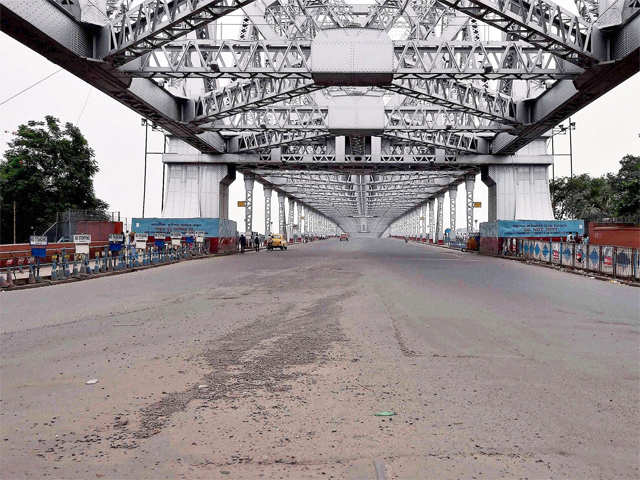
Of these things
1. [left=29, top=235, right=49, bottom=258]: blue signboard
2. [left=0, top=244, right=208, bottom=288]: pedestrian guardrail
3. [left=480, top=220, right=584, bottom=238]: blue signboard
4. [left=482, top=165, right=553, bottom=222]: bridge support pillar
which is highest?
[left=482, top=165, right=553, bottom=222]: bridge support pillar

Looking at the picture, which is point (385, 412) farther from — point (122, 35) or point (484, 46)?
point (484, 46)

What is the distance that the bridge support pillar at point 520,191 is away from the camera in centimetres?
4228

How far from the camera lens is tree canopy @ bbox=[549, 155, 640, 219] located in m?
49.6

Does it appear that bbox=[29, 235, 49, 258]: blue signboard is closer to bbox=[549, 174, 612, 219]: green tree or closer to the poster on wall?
the poster on wall

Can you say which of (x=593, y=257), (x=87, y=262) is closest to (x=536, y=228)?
(x=593, y=257)

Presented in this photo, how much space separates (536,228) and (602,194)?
132 feet

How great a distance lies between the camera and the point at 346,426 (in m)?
4.48

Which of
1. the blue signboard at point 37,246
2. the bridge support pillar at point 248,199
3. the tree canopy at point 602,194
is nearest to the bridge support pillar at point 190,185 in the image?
the bridge support pillar at point 248,199

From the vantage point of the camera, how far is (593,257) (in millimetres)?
23562

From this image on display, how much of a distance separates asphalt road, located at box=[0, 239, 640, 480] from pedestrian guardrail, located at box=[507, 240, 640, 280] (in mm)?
9694

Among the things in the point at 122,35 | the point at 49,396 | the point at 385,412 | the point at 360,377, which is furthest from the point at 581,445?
the point at 122,35

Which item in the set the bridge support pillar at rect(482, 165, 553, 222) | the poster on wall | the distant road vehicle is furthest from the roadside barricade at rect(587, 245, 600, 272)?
the distant road vehicle

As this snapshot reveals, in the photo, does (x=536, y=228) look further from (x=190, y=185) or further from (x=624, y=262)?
(x=190, y=185)

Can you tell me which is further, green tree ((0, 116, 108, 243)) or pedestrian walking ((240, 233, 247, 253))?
pedestrian walking ((240, 233, 247, 253))
